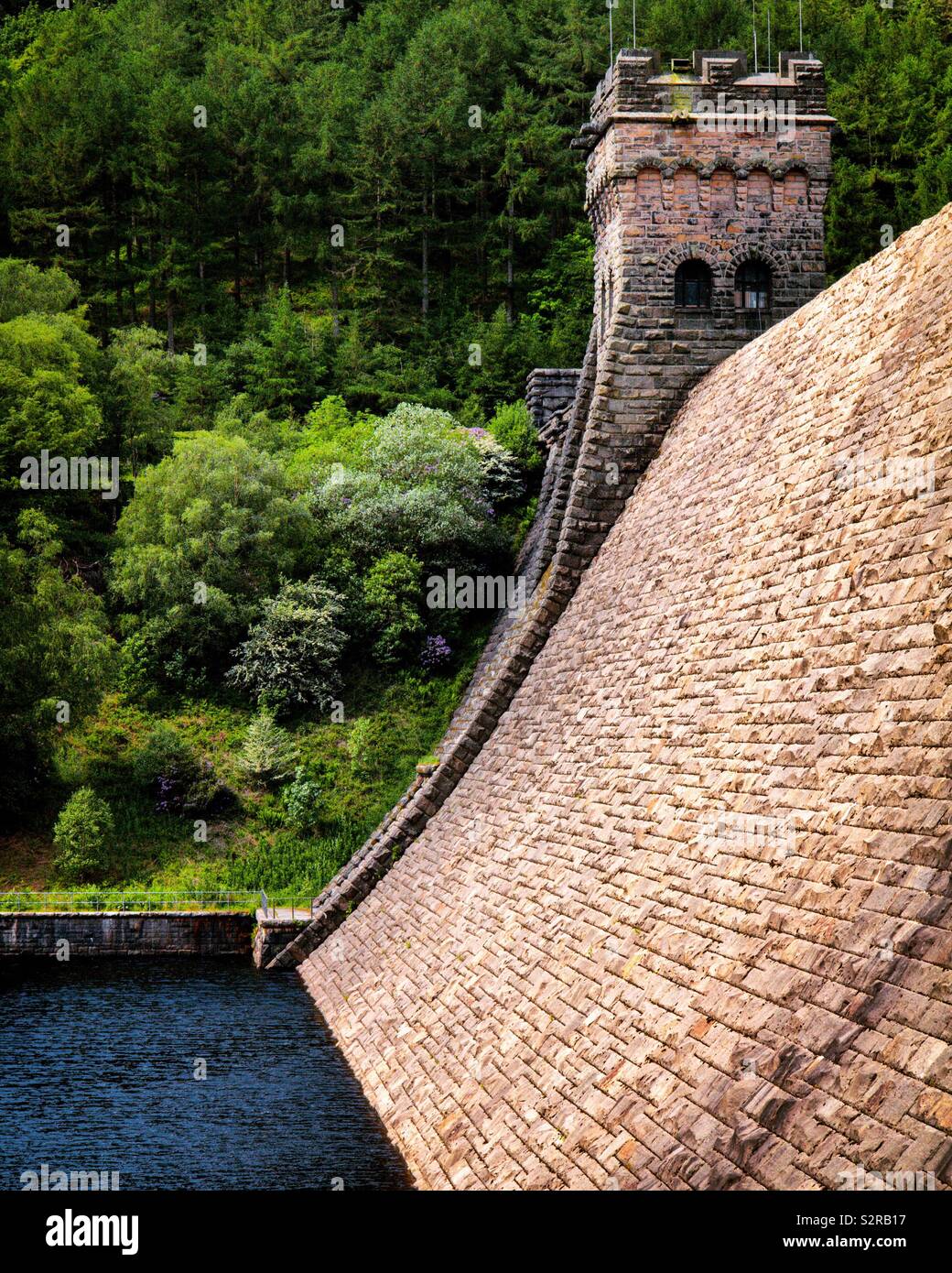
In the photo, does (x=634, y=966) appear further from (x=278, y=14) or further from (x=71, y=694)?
(x=278, y=14)

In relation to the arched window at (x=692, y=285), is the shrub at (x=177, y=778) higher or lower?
lower

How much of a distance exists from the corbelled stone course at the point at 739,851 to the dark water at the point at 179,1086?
693 mm

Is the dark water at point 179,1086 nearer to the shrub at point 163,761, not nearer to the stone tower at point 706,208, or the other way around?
the shrub at point 163,761

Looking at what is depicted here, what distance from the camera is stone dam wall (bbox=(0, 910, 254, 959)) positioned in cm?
2681

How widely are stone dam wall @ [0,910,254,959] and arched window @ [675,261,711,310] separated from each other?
1435cm

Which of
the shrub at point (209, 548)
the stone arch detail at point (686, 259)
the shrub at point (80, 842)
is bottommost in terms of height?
the shrub at point (80, 842)

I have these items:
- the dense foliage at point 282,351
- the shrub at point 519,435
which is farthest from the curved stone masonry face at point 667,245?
the shrub at point 519,435

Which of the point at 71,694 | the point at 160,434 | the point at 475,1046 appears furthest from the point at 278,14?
the point at 475,1046

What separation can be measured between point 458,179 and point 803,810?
160 feet

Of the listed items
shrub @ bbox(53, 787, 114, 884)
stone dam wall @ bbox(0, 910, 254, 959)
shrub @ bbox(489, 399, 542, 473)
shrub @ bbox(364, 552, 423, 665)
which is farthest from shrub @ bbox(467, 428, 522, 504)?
stone dam wall @ bbox(0, 910, 254, 959)

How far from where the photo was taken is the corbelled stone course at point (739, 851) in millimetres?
8258

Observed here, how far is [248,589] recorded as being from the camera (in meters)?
34.7

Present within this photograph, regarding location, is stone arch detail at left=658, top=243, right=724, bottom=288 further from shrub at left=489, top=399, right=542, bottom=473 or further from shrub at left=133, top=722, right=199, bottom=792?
shrub at left=133, top=722, right=199, bottom=792

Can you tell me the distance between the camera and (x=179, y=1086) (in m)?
18.0
